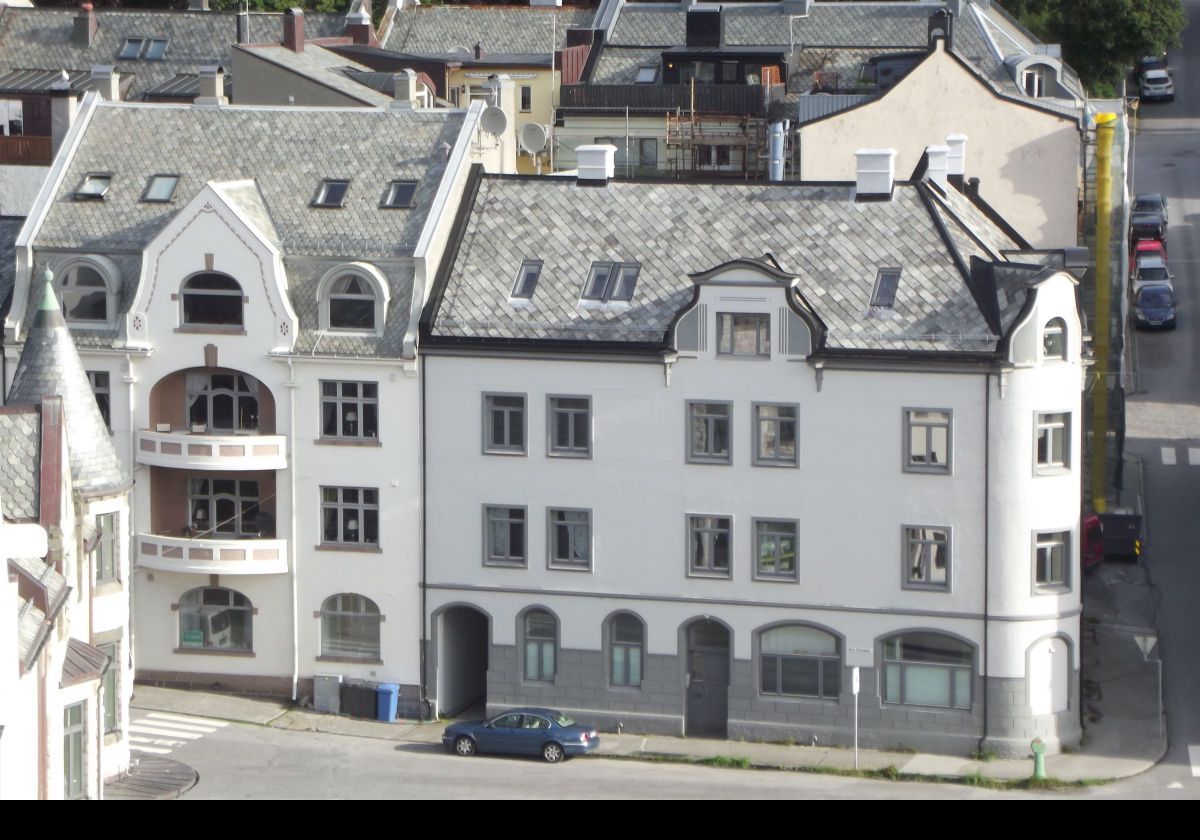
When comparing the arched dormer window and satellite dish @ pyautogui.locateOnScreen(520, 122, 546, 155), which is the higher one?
satellite dish @ pyautogui.locateOnScreen(520, 122, 546, 155)

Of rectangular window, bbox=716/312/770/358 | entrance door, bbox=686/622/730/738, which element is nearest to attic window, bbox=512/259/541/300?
rectangular window, bbox=716/312/770/358

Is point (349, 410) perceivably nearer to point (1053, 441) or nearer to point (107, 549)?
point (107, 549)

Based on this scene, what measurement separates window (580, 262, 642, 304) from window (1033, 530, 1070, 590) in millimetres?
11824

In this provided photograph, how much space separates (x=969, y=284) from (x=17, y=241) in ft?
80.8

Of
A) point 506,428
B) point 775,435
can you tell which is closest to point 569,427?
point 506,428

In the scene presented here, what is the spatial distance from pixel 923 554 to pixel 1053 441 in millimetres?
4121

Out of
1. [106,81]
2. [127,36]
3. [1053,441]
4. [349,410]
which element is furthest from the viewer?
[127,36]

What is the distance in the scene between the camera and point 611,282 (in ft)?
164

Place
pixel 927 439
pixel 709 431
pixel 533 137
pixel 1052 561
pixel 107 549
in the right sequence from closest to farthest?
pixel 107 549 < pixel 927 439 < pixel 1052 561 < pixel 709 431 < pixel 533 137

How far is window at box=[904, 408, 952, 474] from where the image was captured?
4725 cm

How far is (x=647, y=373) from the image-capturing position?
48.9 m

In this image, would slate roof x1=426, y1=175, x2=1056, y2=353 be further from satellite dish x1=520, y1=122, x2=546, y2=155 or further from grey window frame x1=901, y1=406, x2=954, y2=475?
satellite dish x1=520, y1=122, x2=546, y2=155

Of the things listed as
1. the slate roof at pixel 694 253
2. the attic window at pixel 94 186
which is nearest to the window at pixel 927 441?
the slate roof at pixel 694 253

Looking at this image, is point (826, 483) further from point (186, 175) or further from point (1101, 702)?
point (186, 175)
